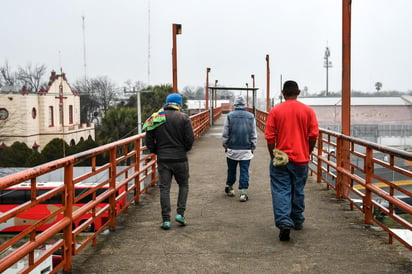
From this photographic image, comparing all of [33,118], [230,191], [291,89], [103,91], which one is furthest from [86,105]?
[291,89]

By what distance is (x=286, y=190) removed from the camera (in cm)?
584

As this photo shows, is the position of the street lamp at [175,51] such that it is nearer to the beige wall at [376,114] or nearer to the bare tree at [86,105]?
the beige wall at [376,114]

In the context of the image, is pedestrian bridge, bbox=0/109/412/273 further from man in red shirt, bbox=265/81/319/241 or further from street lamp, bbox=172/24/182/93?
street lamp, bbox=172/24/182/93

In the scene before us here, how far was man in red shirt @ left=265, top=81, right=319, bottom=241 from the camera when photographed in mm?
5730

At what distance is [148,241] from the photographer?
229 inches

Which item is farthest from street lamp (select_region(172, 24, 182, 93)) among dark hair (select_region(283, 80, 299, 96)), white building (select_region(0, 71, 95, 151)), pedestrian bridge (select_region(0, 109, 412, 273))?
white building (select_region(0, 71, 95, 151))

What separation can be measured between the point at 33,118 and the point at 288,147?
150 feet

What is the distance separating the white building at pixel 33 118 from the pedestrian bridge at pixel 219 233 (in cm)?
3792

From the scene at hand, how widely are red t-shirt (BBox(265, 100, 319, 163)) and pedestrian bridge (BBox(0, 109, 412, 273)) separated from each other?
846 mm

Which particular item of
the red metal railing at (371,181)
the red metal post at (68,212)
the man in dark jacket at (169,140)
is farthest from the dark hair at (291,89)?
the red metal post at (68,212)

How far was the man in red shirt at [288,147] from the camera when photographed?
5.73m

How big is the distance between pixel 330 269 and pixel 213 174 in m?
6.83

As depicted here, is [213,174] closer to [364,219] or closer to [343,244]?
[364,219]

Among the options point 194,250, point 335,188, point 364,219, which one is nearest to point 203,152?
point 335,188
